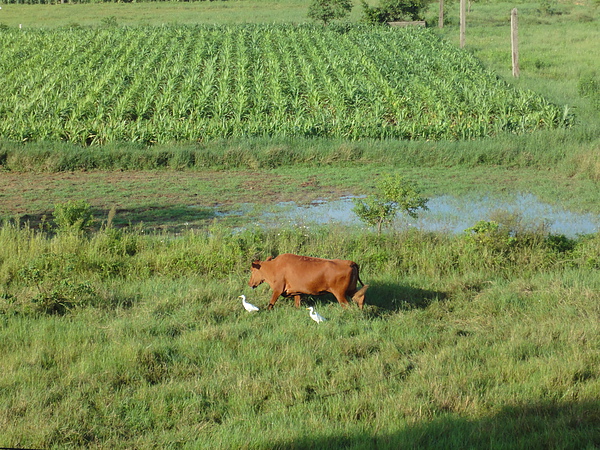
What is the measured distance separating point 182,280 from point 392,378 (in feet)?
12.0

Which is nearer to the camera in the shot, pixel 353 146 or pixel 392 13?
pixel 353 146

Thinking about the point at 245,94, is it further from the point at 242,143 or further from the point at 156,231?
the point at 156,231

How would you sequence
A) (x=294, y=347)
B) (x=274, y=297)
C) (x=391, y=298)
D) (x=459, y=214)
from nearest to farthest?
1. (x=294, y=347)
2. (x=274, y=297)
3. (x=391, y=298)
4. (x=459, y=214)

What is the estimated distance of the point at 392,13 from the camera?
134 ft

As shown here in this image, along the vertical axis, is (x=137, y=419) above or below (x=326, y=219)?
above

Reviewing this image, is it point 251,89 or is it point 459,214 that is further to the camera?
point 251,89

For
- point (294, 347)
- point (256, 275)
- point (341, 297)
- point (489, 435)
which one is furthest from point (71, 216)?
point (489, 435)

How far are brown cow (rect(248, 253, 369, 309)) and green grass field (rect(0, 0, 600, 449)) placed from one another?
23 cm

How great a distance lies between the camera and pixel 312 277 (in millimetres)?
7047

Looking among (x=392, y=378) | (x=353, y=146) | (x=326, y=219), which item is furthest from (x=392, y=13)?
(x=392, y=378)

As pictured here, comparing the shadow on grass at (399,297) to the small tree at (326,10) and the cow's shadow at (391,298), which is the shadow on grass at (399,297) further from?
the small tree at (326,10)

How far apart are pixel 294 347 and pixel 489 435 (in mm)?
2049

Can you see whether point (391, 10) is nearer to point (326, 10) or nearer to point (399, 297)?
point (326, 10)

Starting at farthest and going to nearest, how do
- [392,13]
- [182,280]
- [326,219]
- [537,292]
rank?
[392,13] < [326,219] < [182,280] < [537,292]
